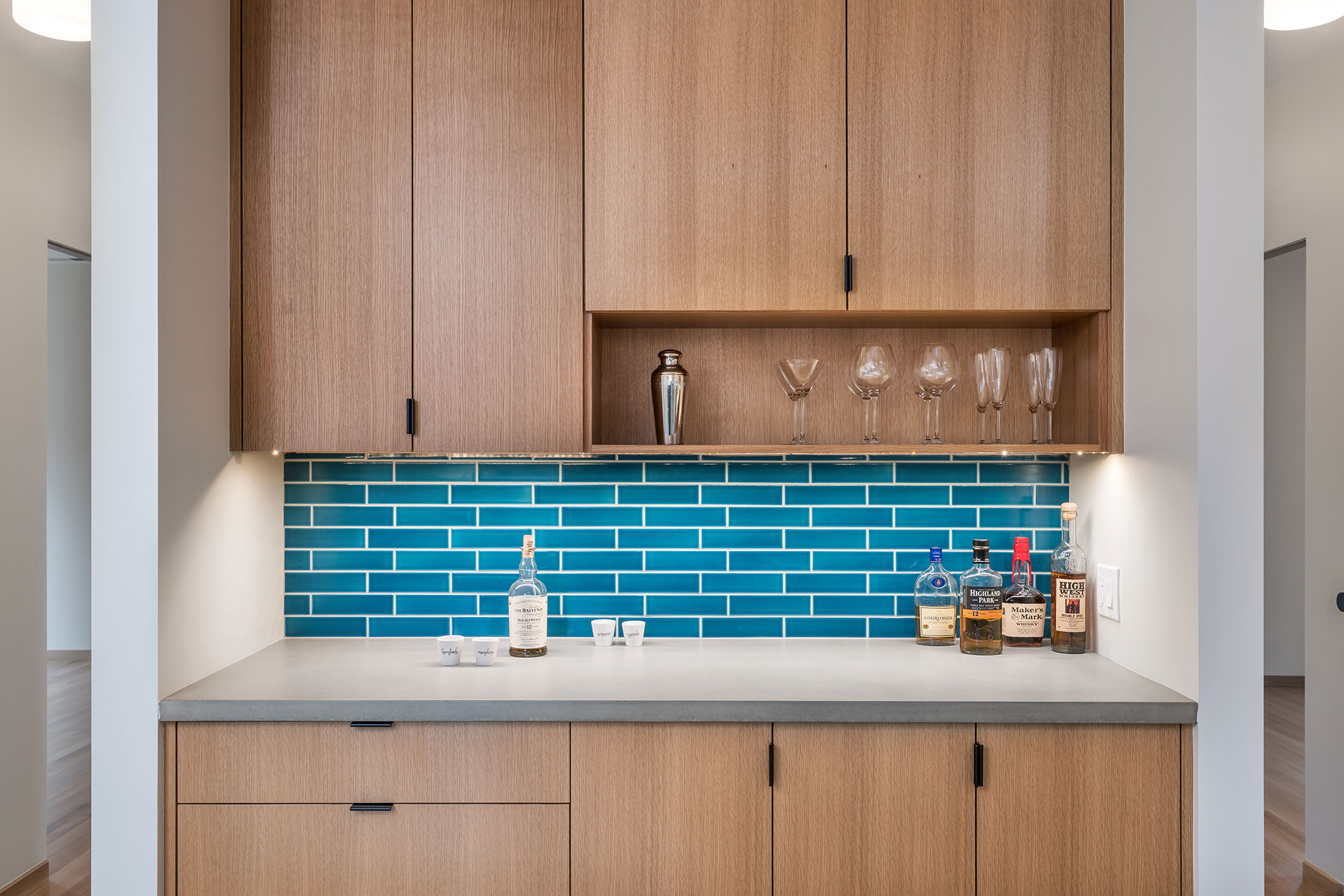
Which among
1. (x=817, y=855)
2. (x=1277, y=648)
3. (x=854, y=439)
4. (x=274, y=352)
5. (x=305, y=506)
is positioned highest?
(x=274, y=352)

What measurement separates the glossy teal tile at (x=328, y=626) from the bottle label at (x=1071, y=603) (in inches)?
69.1

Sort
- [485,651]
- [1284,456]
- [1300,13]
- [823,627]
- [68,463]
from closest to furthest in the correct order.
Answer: [485,651] < [823,627] < [1300,13] < [1284,456] < [68,463]

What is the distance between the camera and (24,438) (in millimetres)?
2621

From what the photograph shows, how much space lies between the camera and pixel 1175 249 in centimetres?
168

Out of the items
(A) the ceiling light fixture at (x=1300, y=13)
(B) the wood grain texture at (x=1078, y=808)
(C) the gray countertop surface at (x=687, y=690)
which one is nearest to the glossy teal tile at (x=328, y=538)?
(C) the gray countertop surface at (x=687, y=690)

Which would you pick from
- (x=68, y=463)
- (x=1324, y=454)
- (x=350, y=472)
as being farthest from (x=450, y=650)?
(x=68, y=463)

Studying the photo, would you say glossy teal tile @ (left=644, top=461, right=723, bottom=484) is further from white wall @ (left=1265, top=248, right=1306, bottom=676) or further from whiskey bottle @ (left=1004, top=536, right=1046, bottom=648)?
white wall @ (left=1265, top=248, right=1306, bottom=676)

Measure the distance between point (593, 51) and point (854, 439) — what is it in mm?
1128

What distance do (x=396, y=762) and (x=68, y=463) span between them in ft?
14.8

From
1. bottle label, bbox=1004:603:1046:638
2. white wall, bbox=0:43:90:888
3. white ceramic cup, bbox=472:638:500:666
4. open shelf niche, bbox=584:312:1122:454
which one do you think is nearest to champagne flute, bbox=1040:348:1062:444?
open shelf niche, bbox=584:312:1122:454

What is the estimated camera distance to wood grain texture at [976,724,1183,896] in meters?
1.61

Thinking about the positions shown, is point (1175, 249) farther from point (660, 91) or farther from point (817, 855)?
point (817, 855)

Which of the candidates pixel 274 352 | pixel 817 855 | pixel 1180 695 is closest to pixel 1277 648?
pixel 1180 695

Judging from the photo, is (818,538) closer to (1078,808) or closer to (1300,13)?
(1078,808)
